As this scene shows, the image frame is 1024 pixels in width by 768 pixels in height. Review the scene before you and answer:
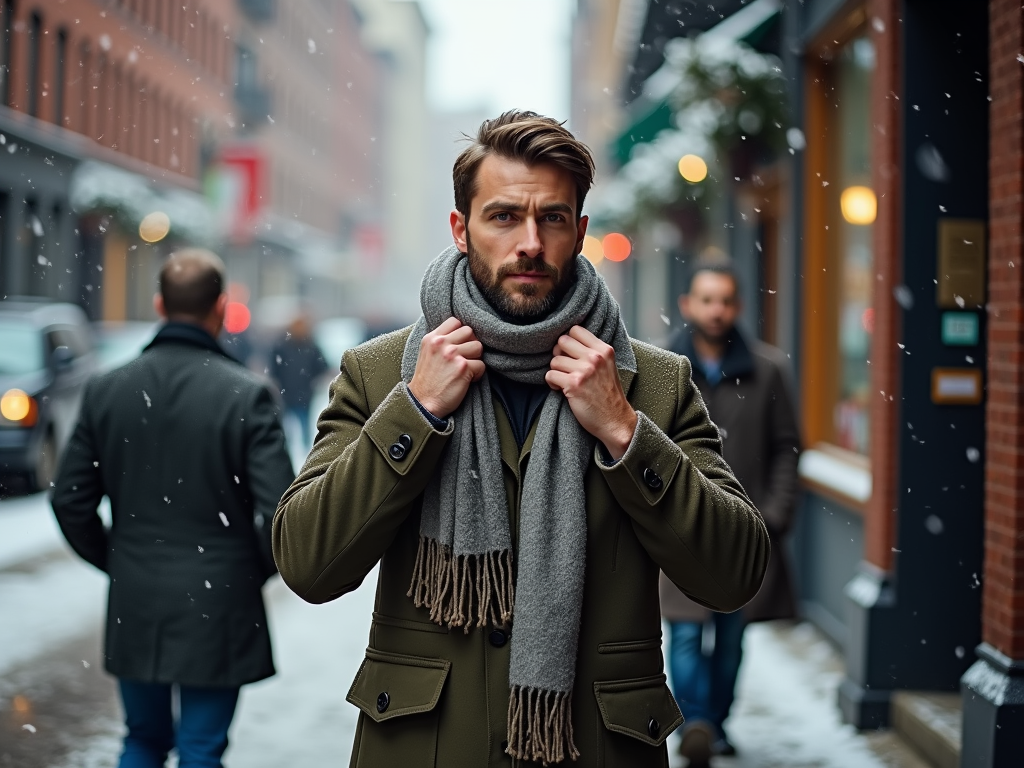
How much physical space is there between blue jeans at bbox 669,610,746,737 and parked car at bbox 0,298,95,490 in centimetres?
920

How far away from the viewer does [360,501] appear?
240 cm

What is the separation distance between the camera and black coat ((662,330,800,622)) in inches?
222

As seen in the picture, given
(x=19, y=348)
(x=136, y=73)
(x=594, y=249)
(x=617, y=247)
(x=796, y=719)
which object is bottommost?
(x=796, y=719)

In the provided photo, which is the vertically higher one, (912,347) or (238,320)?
(238,320)

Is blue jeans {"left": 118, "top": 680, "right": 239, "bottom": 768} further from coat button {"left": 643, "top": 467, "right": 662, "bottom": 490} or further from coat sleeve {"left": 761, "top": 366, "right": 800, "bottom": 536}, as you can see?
coat sleeve {"left": 761, "top": 366, "right": 800, "bottom": 536}

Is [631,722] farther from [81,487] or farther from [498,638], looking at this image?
[81,487]

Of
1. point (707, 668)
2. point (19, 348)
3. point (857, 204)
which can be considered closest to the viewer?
point (707, 668)

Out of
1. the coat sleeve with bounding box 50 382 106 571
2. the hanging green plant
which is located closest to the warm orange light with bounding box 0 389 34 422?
the hanging green plant

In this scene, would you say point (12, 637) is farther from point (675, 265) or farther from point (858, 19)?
point (675, 265)

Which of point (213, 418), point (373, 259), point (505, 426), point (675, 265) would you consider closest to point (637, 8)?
point (675, 265)

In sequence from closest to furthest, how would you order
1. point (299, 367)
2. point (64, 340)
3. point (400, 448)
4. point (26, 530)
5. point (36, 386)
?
point (400, 448) → point (26, 530) → point (36, 386) → point (64, 340) → point (299, 367)

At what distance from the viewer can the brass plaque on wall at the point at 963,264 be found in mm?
6145

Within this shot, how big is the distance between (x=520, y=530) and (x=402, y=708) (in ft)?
1.35

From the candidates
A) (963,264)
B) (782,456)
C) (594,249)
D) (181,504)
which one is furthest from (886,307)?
(594,249)
